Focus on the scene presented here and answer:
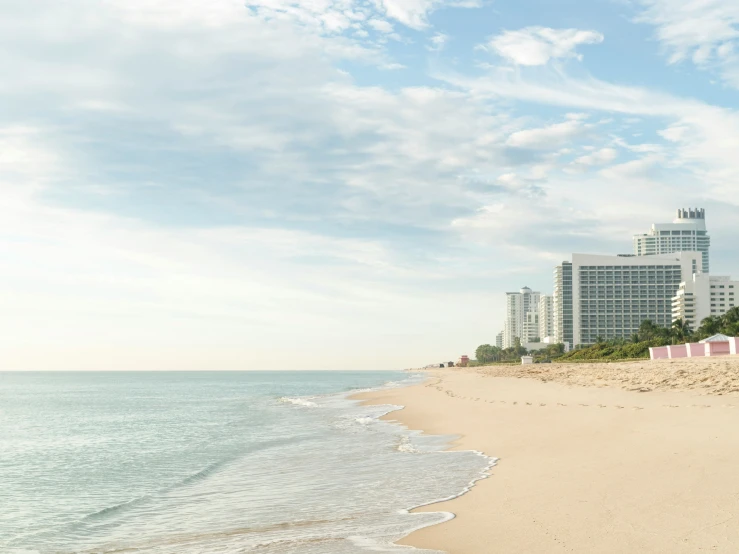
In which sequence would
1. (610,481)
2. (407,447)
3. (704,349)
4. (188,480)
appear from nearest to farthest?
1. (610,481)
2. (188,480)
3. (407,447)
4. (704,349)

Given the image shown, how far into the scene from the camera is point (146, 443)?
27062 millimetres

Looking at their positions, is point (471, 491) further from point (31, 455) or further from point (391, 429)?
point (31, 455)

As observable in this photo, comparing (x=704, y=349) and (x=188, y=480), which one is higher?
(x=704, y=349)

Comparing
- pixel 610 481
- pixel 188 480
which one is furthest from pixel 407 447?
pixel 610 481

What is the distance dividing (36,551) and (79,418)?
35.3 meters

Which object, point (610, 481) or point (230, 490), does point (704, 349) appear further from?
point (230, 490)

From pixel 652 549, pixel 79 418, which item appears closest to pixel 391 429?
pixel 652 549

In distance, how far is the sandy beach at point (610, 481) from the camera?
27.3 feet

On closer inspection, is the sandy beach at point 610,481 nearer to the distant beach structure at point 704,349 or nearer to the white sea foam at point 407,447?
the white sea foam at point 407,447

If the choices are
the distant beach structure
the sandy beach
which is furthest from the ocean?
the distant beach structure

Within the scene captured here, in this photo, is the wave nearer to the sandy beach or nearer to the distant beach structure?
the sandy beach

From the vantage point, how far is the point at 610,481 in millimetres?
11266

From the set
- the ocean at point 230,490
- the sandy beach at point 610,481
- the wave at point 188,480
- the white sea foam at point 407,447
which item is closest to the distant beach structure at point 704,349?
the sandy beach at point 610,481

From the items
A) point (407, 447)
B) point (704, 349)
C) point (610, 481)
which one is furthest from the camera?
point (704, 349)
